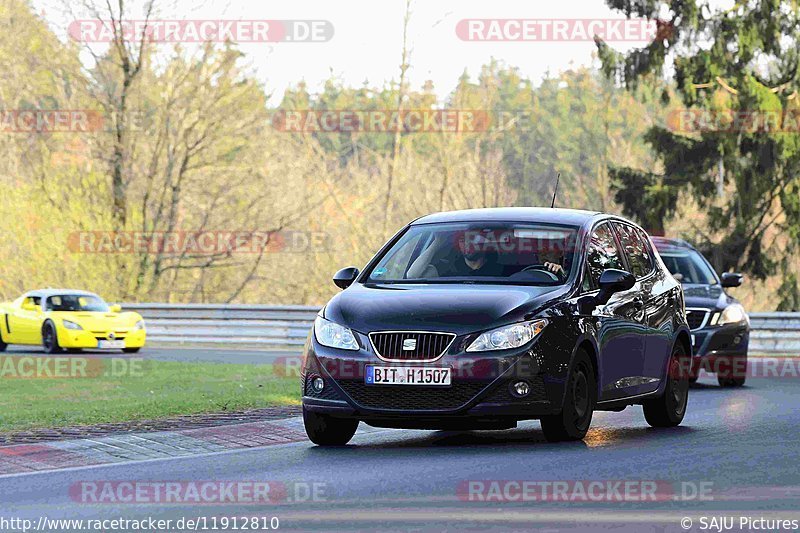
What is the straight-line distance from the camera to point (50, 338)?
29.7 m

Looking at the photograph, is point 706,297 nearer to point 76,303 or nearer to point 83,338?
point 83,338

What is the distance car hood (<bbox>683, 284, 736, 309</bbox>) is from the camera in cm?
1889

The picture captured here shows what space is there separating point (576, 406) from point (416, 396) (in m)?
1.35

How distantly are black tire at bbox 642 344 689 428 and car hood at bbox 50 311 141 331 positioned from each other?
59.1 ft

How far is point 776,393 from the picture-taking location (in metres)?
17.5

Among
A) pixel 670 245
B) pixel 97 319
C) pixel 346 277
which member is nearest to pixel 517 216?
pixel 346 277

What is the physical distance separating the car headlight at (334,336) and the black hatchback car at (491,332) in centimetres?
1

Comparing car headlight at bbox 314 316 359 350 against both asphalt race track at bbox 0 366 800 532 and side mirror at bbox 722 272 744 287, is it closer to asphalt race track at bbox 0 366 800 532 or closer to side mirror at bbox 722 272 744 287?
asphalt race track at bbox 0 366 800 532

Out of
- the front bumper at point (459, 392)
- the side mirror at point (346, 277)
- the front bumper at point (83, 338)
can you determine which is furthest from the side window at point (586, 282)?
the front bumper at point (83, 338)

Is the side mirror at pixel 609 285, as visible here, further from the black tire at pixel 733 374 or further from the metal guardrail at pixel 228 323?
the metal guardrail at pixel 228 323

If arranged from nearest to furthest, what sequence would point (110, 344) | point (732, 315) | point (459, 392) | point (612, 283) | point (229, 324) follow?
point (459, 392) → point (612, 283) → point (732, 315) → point (110, 344) → point (229, 324)

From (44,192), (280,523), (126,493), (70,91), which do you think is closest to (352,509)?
(280,523)

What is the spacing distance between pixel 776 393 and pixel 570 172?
67.3m

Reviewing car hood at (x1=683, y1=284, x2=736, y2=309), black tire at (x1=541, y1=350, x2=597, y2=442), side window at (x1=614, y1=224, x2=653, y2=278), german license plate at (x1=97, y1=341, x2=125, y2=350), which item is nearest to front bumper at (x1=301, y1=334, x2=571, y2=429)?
black tire at (x1=541, y1=350, x2=597, y2=442)
